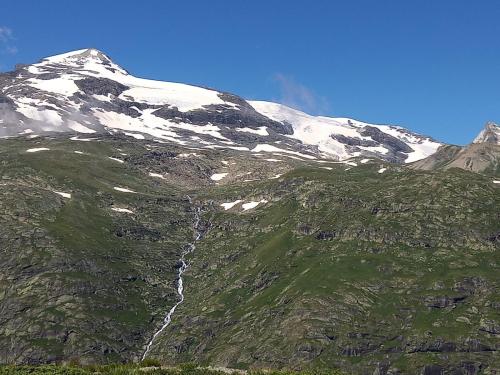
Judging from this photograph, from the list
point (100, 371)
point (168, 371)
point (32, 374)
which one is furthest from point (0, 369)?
point (168, 371)

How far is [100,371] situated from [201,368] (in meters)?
13.8

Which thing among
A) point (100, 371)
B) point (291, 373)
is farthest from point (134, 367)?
point (291, 373)

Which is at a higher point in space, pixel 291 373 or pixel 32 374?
pixel 291 373

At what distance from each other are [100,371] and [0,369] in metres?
12.7

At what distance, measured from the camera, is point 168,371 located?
85.3 metres

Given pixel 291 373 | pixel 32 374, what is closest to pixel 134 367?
pixel 32 374

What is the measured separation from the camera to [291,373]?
89.4 meters

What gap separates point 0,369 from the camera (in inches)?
3337

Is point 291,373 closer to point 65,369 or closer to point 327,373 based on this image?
point 327,373

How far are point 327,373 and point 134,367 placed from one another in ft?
86.2

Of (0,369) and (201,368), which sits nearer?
(0,369)

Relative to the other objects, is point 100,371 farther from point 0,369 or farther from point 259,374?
point 259,374

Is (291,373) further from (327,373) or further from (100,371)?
(100,371)

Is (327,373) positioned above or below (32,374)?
above
